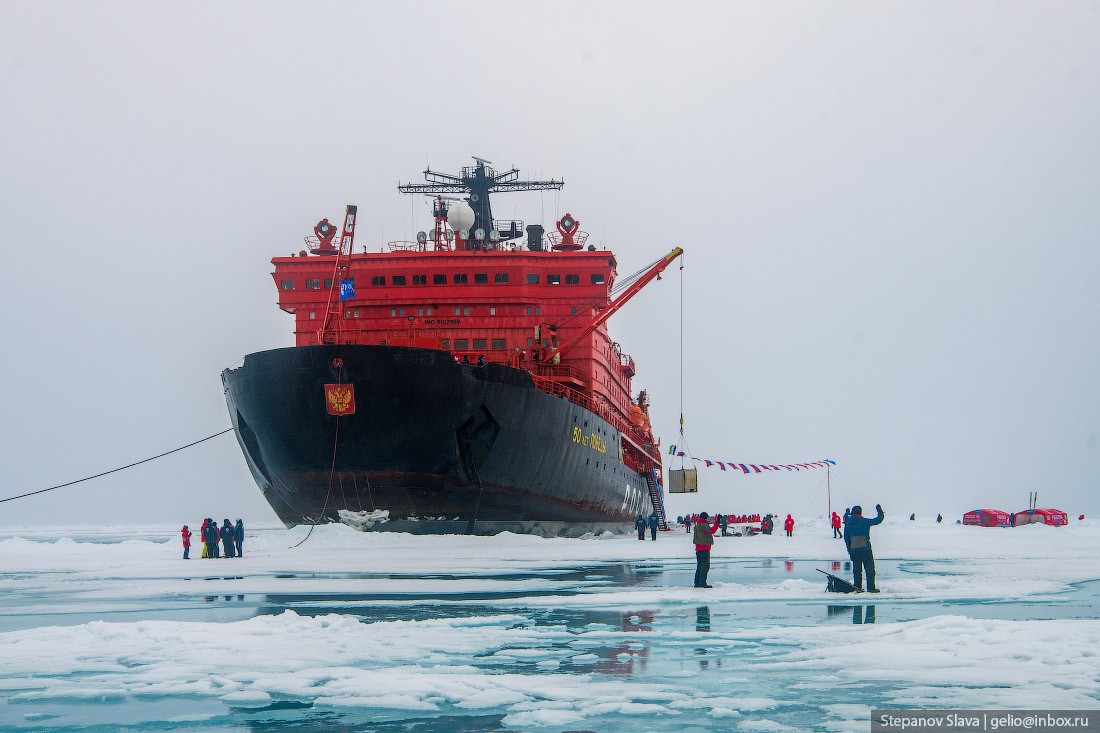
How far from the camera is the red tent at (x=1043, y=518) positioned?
74.3 meters

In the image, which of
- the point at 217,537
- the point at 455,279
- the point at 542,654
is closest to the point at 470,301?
the point at 455,279

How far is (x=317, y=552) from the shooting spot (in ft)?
92.0

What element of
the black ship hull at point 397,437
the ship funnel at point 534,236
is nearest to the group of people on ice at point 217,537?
the black ship hull at point 397,437

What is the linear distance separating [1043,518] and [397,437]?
204 feet

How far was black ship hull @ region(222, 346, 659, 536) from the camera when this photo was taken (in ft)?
94.9

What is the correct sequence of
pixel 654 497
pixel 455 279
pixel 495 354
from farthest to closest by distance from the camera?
pixel 654 497, pixel 455 279, pixel 495 354

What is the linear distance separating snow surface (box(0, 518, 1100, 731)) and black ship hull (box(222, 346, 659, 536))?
11293 millimetres

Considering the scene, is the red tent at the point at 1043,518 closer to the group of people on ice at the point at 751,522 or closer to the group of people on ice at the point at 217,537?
the group of people on ice at the point at 751,522

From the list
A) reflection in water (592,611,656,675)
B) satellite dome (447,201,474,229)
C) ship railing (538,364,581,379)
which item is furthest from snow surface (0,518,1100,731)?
satellite dome (447,201,474,229)

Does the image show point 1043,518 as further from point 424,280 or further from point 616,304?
point 424,280

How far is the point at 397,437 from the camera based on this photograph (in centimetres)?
2919

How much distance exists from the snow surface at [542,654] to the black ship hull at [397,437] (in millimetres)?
11293

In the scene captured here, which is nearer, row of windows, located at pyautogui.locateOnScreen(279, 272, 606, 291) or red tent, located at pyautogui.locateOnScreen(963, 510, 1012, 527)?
row of windows, located at pyautogui.locateOnScreen(279, 272, 606, 291)

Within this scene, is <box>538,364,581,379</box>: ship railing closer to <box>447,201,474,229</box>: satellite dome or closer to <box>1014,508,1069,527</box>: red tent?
<box>447,201,474,229</box>: satellite dome
